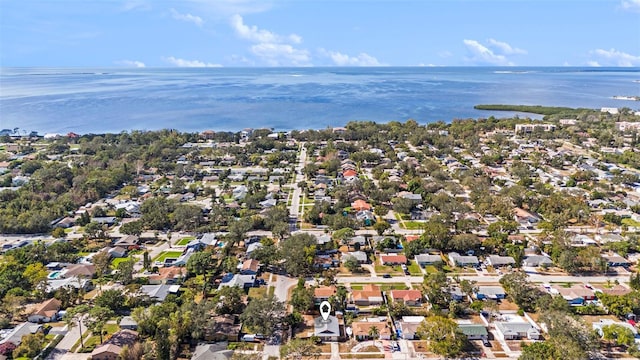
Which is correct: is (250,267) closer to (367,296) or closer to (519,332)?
(367,296)

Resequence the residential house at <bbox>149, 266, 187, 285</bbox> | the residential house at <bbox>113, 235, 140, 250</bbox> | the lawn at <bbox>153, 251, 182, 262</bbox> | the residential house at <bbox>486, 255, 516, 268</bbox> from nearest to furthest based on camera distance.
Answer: the residential house at <bbox>149, 266, 187, 285</bbox> → the residential house at <bbox>486, 255, 516, 268</bbox> → the lawn at <bbox>153, 251, 182, 262</bbox> → the residential house at <bbox>113, 235, 140, 250</bbox>

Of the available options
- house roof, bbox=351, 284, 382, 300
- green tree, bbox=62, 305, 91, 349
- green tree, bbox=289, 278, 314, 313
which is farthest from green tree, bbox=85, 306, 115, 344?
house roof, bbox=351, 284, 382, 300

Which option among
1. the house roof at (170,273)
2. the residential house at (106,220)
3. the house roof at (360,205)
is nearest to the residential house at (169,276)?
the house roof at (170,273)

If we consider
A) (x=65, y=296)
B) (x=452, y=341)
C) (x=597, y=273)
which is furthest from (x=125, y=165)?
(x=597, y=273)

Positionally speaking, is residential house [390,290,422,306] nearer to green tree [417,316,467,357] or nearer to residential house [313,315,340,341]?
green tree [417,316,467,357]

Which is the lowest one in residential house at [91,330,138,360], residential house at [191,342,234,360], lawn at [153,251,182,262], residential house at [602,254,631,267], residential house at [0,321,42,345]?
residential house at [0,321,42,345]

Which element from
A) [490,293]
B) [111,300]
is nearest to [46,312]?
[111,300]
